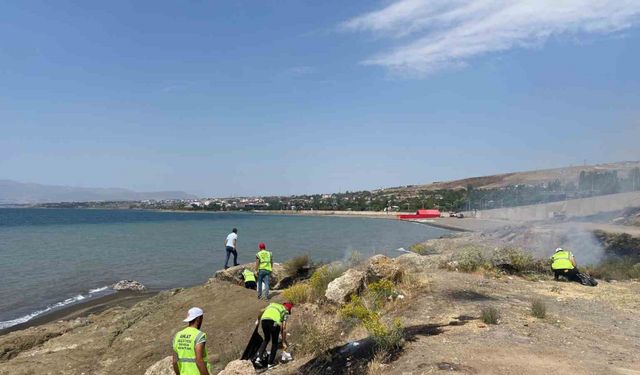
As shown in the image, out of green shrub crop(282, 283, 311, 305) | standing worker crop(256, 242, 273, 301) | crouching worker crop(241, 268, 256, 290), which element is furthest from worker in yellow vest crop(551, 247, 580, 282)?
crouching worker crop(241, 268, 256, 290)

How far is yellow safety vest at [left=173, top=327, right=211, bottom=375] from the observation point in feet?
19.1

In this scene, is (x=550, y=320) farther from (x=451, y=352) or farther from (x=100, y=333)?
(x=100, y=333)

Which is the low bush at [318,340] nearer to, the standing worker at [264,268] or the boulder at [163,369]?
the boulder at [163,369]

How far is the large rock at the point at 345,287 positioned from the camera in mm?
12039

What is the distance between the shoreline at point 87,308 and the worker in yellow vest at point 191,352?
1391cm

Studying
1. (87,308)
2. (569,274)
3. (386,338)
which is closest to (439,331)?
(386,338)

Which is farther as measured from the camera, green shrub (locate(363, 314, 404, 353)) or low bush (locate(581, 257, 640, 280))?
low bush (locate(581, 257, 640, 280))

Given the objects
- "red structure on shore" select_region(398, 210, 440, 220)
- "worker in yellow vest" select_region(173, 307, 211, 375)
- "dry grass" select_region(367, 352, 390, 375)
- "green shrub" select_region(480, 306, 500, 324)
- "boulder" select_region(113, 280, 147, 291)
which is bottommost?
"red structure on shore" select_region(398, 210, 440, 220)

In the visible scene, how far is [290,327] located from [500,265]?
28.7 ft

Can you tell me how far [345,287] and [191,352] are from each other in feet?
22.6

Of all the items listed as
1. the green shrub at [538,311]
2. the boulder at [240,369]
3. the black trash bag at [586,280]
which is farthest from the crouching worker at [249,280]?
the black trash bag at [586,280]

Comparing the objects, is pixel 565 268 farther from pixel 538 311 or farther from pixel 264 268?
pixel 264 268

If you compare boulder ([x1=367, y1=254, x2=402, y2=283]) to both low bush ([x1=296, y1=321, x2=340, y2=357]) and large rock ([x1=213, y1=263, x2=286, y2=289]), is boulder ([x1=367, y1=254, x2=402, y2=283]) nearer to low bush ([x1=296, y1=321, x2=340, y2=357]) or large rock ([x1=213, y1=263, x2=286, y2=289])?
low bush ([x1=296, y1=321, x2=340, y2=357])

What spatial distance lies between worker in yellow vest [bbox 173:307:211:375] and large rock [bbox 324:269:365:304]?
21.0 ft
